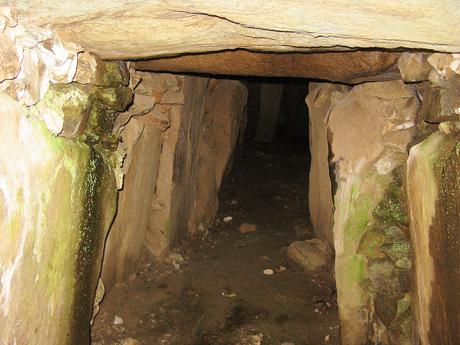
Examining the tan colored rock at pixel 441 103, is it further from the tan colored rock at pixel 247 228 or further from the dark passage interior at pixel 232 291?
the tan colored rock at pixel 247 228

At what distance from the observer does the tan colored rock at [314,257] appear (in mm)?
4105

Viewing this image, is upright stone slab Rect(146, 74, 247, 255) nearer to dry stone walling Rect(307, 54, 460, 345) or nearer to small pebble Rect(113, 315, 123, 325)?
small pebble Rect(113, 315, 123, 325)

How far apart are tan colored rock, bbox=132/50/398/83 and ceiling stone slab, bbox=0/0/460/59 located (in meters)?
0.45

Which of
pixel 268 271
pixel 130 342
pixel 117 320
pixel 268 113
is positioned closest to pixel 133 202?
pixel 117 320

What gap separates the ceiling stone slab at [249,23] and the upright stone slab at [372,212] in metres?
1.01

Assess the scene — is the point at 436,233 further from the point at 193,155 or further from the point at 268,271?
the point at 193,155

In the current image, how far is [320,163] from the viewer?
4.30m

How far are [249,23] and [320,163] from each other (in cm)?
292

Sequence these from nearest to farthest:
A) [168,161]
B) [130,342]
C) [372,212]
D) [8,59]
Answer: [8,59], [372,212], [130,342], [168,161]

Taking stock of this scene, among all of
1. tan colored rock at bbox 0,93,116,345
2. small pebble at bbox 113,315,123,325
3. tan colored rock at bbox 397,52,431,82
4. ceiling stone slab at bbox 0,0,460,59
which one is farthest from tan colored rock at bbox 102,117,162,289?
tan colored rock at bbox 397,52,431,82

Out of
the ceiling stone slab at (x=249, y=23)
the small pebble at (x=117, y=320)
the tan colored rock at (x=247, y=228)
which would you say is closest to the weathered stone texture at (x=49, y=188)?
the ceiling stone slab at (x=249, y=23)

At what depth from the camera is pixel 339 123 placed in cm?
302

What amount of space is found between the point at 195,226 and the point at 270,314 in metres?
1.90

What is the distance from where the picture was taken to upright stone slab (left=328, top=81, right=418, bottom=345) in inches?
104
